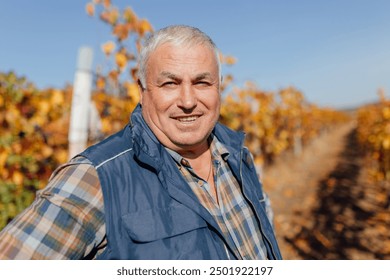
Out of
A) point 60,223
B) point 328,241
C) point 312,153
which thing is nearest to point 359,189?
point 328,241

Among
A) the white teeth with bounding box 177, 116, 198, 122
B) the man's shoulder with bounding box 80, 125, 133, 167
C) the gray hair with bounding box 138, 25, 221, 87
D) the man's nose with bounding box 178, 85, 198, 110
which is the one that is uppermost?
the gray hair with bounding box 138, 25, 221, 87

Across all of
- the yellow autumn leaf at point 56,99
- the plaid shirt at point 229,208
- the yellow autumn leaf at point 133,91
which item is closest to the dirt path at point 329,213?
the yellow autumn leaf at point 133,91

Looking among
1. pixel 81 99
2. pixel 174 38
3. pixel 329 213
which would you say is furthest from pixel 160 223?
pixel 329 213

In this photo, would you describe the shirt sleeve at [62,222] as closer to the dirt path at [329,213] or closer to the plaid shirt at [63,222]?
the plaid shirt at [63,222]

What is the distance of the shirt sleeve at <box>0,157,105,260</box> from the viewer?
0.98m

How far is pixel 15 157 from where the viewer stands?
3199mm

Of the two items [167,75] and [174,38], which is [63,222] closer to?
[167,75]

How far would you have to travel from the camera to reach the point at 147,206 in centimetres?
115

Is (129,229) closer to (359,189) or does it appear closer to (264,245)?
(264,245)

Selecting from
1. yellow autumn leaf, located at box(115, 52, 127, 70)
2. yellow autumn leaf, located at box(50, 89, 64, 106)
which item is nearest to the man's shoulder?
yellow autumn leaf, located at box(115, 52, 127, 70)

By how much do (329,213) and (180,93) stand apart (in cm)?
644

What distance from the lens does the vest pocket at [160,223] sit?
1091 millimetres

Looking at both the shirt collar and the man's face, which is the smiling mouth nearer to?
the man's face

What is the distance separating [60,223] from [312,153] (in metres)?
17.7
